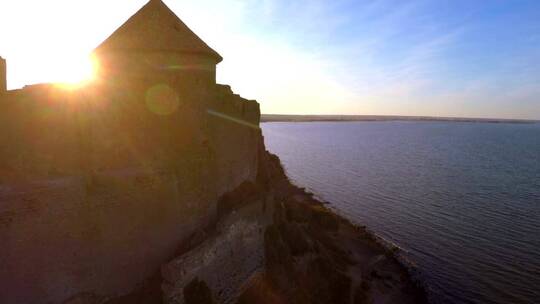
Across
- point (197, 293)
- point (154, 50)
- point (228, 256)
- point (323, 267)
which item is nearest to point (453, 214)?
Result: point (323, 267)

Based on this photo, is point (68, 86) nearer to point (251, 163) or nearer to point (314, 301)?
point (251, 163)

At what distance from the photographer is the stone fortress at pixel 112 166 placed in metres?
10.1

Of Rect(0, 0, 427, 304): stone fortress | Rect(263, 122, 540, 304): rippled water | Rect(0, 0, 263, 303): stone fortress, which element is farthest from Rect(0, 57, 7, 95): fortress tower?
Rect(263, 122, 540, 304): rippled water

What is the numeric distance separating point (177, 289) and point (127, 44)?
842 cm

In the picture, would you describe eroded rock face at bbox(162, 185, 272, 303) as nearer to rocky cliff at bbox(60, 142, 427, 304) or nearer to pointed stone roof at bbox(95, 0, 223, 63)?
rocky cliff at bbox(60, 142, 427, 304)

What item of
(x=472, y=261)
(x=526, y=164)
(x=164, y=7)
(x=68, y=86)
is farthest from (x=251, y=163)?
(x=526, y=164)

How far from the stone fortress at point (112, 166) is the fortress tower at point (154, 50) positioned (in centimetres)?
4

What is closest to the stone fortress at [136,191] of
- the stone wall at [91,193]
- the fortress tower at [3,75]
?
the stone wall at [91,193]

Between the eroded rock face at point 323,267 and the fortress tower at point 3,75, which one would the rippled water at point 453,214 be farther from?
the fortress tower at point 3,75

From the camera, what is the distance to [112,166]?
12641 millimetres

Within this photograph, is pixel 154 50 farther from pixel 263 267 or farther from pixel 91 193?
pixel 263 267

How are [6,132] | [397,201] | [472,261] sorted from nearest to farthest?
[6,132] → [472,261] → [397,201]

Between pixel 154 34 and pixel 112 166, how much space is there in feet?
16.4

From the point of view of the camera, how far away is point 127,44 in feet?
44.7
